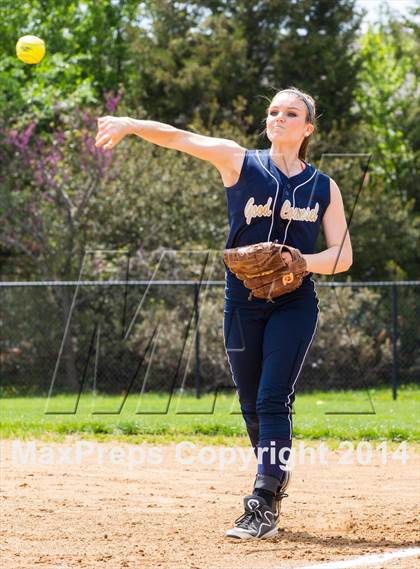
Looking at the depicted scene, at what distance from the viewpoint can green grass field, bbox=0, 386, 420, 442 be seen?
1001cm

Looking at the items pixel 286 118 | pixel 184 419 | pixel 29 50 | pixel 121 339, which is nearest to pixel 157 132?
pixel 286 118

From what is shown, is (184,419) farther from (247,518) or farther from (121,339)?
(121,339)

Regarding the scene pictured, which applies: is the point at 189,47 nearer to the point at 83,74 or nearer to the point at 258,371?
the point at 83,74

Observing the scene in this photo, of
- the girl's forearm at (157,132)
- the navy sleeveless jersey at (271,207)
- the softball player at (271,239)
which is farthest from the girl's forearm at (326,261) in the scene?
the girl's forearm at (157,132)

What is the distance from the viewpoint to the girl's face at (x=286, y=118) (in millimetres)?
5219

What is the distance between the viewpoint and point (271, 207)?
5105 millimetres

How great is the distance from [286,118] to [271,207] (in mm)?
489

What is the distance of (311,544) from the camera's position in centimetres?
492

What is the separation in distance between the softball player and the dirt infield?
1.18 feet

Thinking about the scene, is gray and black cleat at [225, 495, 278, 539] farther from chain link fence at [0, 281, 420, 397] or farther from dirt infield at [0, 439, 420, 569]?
chain link fence at [0, 281, 420, 397]

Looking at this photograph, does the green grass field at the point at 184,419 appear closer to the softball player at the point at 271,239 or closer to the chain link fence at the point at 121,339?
the chain link fence at the point at 121,339

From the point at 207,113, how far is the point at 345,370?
910 centimetres

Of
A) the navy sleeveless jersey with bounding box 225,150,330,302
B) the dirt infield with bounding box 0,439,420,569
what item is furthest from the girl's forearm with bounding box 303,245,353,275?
the dirt infield with bounding box 0,439,420,569

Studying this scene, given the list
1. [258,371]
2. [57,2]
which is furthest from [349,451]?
[57,2]
